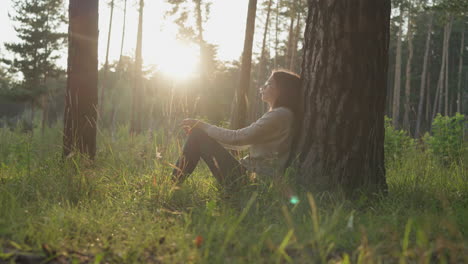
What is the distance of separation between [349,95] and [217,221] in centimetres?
164

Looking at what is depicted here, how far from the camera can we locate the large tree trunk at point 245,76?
7.06 metres

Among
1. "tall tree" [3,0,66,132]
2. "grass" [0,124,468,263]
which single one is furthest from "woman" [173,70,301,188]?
"tall tree" [3,0,66,132]

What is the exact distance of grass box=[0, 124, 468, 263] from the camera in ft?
6.06

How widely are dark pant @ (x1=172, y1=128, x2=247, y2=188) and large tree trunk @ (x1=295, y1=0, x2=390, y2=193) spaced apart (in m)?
0.61

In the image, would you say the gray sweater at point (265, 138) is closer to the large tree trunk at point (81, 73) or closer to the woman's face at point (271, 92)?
the woman's face at point (271, 92)

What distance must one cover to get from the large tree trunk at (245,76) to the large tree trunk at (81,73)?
3.26 metres

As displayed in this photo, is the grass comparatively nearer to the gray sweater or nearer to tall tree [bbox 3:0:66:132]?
the gray sweater

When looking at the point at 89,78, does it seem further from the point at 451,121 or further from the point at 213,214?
the point at 451,121

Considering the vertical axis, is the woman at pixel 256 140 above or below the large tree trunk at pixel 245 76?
below

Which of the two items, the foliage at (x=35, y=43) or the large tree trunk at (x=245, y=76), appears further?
the foliage at (x=35, y=43)

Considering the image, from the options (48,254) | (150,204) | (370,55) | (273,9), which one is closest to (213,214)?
(150,204)

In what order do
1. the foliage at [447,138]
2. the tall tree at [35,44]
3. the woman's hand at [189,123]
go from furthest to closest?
1. the tall tree at [35,44]
2. the foliage at [447,138]
3. the woman's hand at [189,123]

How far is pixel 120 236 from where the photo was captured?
2.12 meters

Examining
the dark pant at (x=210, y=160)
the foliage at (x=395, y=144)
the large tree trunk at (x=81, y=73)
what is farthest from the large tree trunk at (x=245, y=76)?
the dark pant at (x=210, y=160)
